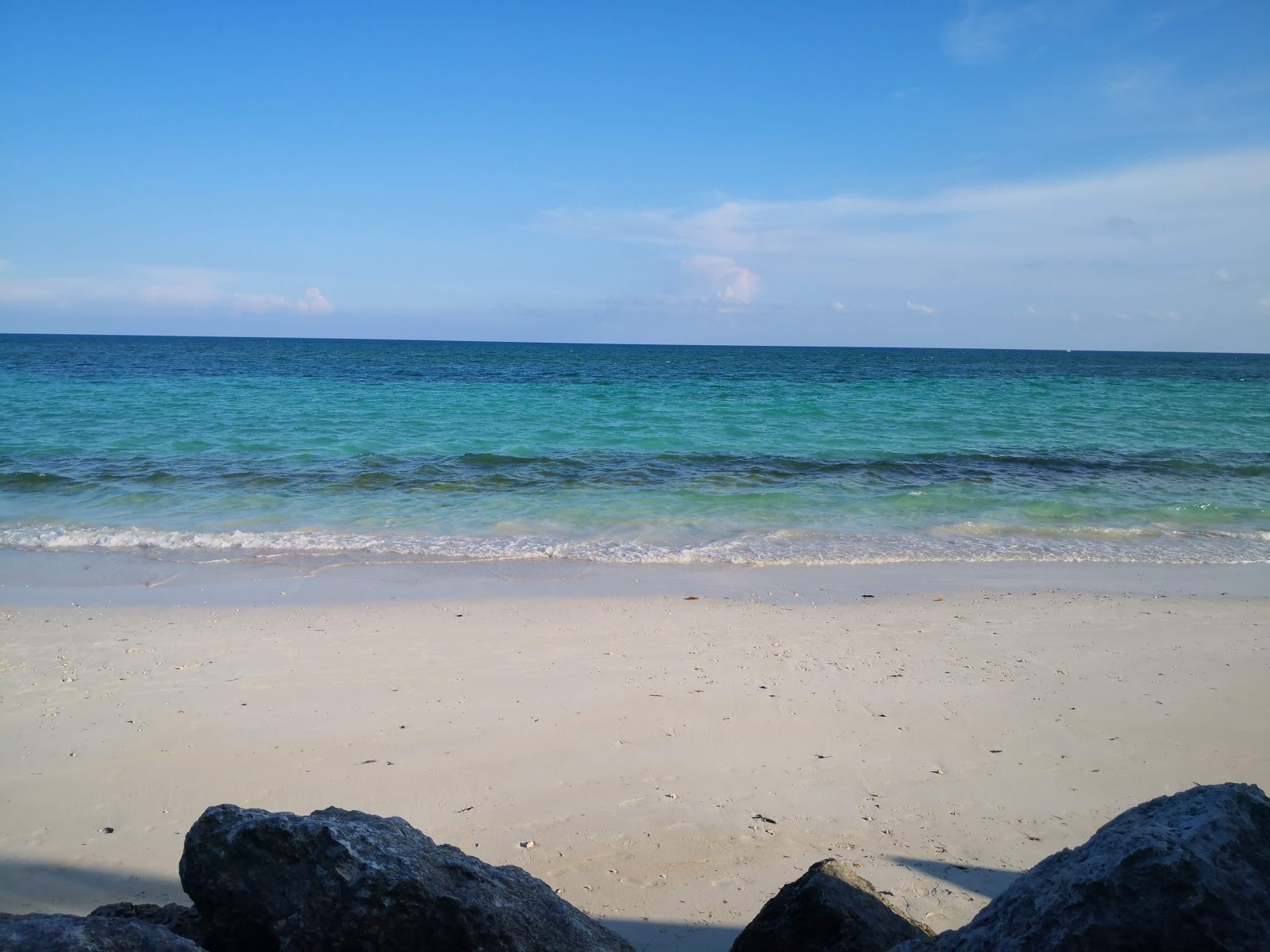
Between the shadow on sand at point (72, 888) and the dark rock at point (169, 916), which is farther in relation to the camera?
the shadow on sand at point (72, 888)

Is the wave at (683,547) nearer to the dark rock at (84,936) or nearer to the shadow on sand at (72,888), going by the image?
the shadow on sand at (72,888)

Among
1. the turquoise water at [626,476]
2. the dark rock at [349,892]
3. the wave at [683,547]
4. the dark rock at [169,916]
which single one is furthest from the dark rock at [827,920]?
the turquoise water at [626,476]

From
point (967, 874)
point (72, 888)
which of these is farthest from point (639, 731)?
point (72, 888)

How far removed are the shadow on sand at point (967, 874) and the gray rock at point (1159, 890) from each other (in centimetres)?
174

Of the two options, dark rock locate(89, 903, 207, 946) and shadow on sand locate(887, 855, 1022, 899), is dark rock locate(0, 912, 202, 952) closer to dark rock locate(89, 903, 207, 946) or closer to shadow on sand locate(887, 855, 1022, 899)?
dark rock locate(89, 903, 207, 946)

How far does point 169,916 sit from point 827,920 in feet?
6.72

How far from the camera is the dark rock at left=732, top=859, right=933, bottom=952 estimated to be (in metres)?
2.55

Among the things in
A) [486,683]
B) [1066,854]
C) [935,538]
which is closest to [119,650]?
[486,683]

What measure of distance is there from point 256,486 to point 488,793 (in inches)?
399

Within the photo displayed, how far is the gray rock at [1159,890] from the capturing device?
170 cm

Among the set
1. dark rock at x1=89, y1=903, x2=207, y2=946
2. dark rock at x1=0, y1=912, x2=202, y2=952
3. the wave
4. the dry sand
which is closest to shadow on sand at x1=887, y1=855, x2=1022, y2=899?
the dry sand

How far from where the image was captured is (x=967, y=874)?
3.60 m

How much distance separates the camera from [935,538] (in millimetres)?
10273

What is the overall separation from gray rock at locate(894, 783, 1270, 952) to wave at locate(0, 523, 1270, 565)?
707 centimetres
